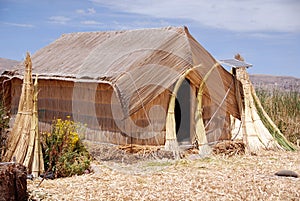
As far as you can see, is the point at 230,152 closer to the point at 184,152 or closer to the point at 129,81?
the point at 184,152

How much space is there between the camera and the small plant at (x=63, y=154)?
7646 mm

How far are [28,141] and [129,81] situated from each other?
2366 mm

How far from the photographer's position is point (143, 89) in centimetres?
903

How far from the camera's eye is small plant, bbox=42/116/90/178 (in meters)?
7.65

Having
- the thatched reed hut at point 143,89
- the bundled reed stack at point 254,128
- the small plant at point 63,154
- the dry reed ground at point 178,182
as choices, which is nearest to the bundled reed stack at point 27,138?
the small plant at point 63,154

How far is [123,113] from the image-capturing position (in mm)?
8891

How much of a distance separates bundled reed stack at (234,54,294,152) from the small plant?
3.52m

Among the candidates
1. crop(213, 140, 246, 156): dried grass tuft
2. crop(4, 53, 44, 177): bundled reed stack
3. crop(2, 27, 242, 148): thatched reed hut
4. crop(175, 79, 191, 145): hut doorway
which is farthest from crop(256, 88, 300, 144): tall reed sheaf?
crop(4, 53, 44, 177): bundled reed stack

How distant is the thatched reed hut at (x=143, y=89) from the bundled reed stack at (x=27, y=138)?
183cm

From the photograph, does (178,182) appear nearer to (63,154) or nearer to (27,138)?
(63,154)

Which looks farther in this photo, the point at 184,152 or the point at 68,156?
the point at 184,152

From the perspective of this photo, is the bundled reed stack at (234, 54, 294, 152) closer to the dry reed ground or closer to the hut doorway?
the dry reed ground

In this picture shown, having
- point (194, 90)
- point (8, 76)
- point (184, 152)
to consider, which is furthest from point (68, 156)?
point (8, 76)

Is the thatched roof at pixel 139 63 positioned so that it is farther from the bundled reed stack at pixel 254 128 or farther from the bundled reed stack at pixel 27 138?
the bundled reed stack at pixel 27 138
